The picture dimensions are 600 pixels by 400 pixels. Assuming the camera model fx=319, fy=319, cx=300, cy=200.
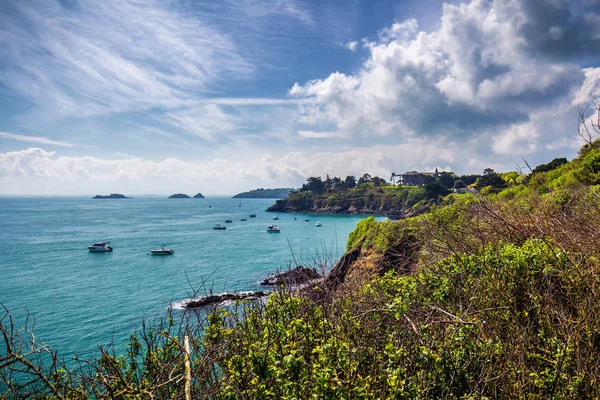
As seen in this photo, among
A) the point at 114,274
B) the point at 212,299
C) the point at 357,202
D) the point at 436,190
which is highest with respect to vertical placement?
the point at 436,190

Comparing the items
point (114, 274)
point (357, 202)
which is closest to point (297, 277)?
point (114, 274)

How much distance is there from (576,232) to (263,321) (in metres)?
6.80

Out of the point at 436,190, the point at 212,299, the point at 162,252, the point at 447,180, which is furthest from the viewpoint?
the point at 447,180

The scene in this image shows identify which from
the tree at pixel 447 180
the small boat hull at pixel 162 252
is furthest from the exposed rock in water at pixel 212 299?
the tree at pixel 447 180

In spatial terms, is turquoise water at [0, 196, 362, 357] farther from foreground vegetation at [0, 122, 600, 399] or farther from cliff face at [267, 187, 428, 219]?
cliff face at [267, 187, 428, 219]

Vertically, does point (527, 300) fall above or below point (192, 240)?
above

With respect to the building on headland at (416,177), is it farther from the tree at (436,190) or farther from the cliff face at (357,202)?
the tree at (436,190)

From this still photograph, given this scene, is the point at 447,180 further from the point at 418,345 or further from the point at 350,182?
the point at 418,345

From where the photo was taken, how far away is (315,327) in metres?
4.94

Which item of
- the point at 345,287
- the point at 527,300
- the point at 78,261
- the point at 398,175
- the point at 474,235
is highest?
the point at 398,175

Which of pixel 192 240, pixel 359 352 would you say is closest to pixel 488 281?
pixel 359 352

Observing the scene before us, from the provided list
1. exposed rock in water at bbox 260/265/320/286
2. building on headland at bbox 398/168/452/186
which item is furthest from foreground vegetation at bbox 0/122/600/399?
building on headland at bbox 398/168/452/186

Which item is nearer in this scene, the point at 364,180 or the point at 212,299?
the point at 212,299

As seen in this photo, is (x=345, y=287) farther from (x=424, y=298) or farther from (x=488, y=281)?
(x=488, y=281)
